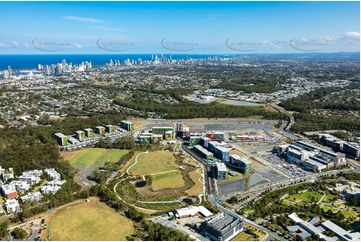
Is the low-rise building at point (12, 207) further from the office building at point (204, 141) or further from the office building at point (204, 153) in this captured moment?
the office building at point (204, 141)

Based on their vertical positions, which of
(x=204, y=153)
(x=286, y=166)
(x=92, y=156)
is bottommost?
(x=92, y=156)

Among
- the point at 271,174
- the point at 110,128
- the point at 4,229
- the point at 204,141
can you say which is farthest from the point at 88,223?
the point at 110,128

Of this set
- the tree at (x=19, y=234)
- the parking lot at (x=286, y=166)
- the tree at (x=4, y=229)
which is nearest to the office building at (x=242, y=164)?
the parking lot at (x=286, y=166)

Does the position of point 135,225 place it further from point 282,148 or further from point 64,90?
point 64,90

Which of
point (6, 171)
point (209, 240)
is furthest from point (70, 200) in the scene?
point (209, 240)

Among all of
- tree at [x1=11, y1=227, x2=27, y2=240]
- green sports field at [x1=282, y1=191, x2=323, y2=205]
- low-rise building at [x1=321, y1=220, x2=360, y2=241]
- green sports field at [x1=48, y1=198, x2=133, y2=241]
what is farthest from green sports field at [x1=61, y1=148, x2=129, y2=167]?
low-rise building at [x1=321, y1=220, x2=360, y2=241]

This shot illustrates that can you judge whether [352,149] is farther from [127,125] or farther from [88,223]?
[88,223]
